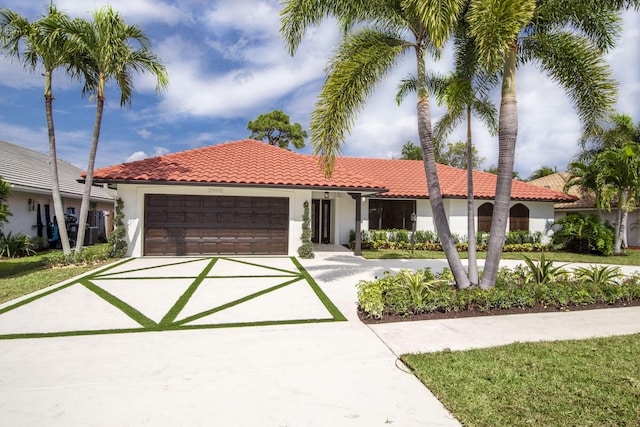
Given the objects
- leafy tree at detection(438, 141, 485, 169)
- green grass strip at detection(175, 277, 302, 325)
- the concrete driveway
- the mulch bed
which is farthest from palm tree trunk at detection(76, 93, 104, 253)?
leafy tree at detection(438, 141, 485, 169)

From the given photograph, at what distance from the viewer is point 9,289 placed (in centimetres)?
743

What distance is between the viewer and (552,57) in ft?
24.0

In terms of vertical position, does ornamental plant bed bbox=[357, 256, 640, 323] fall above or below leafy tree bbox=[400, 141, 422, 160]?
below

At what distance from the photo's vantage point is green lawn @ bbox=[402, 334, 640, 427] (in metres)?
3.03

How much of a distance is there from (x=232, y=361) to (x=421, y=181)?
652 inches

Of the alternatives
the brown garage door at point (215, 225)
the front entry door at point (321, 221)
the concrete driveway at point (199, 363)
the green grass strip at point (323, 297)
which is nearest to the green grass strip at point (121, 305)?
the concrete driveway at point (199, 363)

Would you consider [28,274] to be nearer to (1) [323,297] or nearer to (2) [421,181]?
(1) [323,297]

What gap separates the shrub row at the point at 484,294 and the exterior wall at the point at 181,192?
6895 mm

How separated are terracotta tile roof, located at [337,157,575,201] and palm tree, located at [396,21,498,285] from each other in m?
6.26

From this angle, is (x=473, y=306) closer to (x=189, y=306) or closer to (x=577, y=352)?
(x=577, y=352)

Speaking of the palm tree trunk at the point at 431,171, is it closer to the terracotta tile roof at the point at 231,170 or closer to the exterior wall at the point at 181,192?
the terracotta tile roof at the point at 231,170

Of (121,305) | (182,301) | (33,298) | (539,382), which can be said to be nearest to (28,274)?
(33,298)

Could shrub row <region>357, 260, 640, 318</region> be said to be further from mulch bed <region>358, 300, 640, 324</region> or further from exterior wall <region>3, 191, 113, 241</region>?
exterior wall <region>3, 191, 113, 241</region>

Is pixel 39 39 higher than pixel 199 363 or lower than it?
higher
